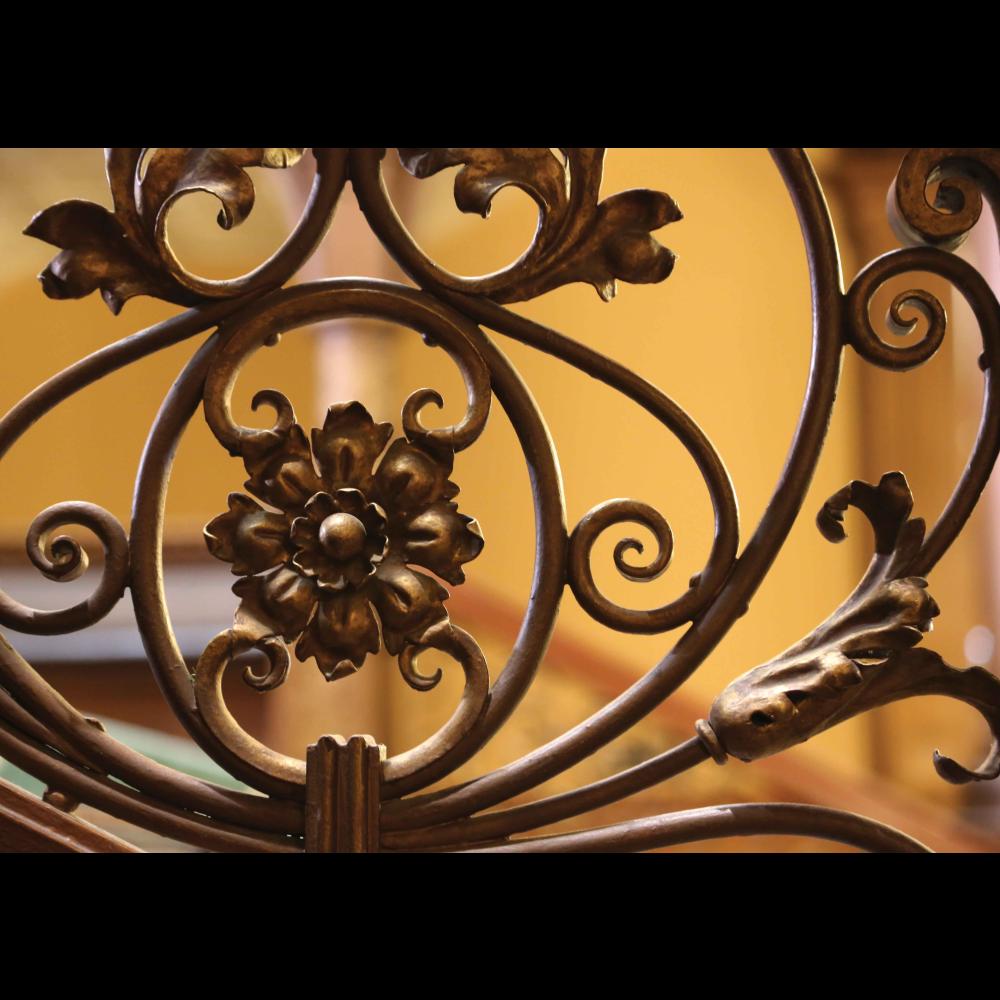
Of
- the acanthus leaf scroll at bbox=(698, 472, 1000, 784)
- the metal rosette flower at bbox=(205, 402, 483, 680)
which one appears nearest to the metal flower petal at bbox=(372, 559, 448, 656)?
the metal rosette flower at bbox=(205, 402, 483, 680)

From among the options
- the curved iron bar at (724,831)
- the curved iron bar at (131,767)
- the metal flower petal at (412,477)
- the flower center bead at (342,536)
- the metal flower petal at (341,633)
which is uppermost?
the metal flower petal at (412,477)

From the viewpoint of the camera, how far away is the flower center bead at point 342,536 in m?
0.49

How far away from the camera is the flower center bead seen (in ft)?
1.59

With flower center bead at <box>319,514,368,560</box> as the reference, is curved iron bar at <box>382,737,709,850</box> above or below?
below

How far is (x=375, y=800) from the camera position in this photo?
1.61 feet

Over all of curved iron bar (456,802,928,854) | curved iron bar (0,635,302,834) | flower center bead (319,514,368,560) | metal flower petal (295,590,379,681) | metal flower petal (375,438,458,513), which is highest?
metal flower petal (375,438,458,513)

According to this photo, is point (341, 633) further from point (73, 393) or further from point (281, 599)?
point (73, 393)

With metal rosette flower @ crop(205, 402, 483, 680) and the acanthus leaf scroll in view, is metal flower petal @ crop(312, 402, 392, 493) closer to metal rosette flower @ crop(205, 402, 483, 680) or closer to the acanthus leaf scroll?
metal rosette flower @ crop(205, 402, 483, 680)

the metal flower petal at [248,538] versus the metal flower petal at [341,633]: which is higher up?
the metal flower petal at [248,538]

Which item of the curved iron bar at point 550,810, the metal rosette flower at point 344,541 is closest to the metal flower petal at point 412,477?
the metal rosette flower at point 344,541

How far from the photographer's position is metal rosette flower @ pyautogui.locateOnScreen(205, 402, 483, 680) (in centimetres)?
49

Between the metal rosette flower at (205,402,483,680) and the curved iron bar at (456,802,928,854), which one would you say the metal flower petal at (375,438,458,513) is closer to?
the metal rosette flower at (205,402,483,680)

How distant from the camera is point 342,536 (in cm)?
49

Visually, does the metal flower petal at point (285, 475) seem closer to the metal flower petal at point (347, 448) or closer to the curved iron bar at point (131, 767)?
the metal flower petal at point (347, 448)
